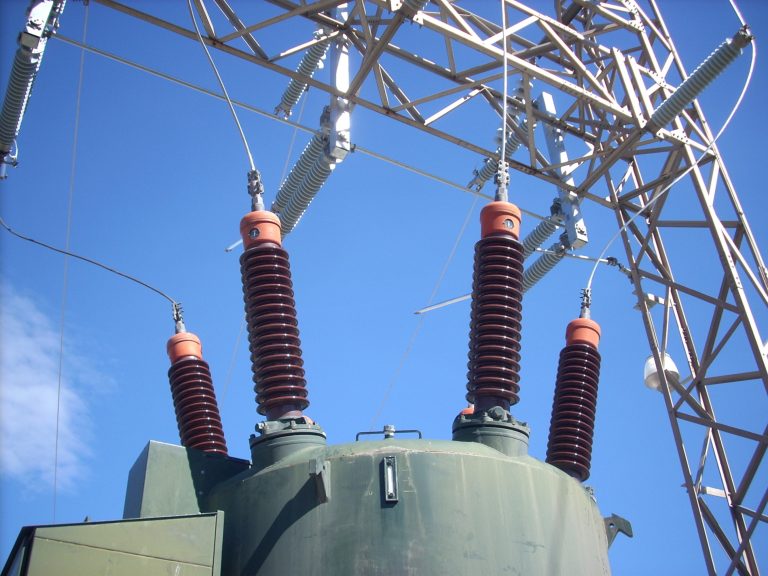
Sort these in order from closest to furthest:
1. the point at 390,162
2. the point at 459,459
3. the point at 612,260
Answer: the point at 459,459 → the point at 390,162 → the point at 612,260

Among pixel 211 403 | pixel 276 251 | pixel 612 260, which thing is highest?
pixel 612 260

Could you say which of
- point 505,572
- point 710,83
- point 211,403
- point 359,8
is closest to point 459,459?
point 505,572

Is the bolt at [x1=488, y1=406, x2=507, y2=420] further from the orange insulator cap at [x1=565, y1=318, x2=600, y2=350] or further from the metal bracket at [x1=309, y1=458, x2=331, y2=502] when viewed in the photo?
the orange insulator cap at [x1=565, y1=318, x2=600, y2=350]

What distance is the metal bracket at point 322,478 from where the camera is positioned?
21.2 feet

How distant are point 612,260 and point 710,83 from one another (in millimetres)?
2979

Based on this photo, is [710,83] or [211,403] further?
[710,83]

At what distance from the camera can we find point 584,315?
910cm

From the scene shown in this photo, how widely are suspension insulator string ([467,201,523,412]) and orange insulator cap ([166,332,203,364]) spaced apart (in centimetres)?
244

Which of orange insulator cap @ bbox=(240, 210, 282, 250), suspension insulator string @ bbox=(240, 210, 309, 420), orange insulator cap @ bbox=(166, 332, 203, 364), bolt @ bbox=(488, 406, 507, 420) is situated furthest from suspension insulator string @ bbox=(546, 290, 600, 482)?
orange insulator cap @ bbox=(166, 332, 203, 364)

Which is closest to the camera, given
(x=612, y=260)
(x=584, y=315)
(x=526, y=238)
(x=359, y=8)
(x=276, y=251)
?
(x=276, y=251)

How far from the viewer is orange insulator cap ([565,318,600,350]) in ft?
28.3

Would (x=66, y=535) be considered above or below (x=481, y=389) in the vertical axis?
below

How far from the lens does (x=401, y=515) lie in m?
6.35

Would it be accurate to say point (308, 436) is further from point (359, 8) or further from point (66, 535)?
point (359, 8)
